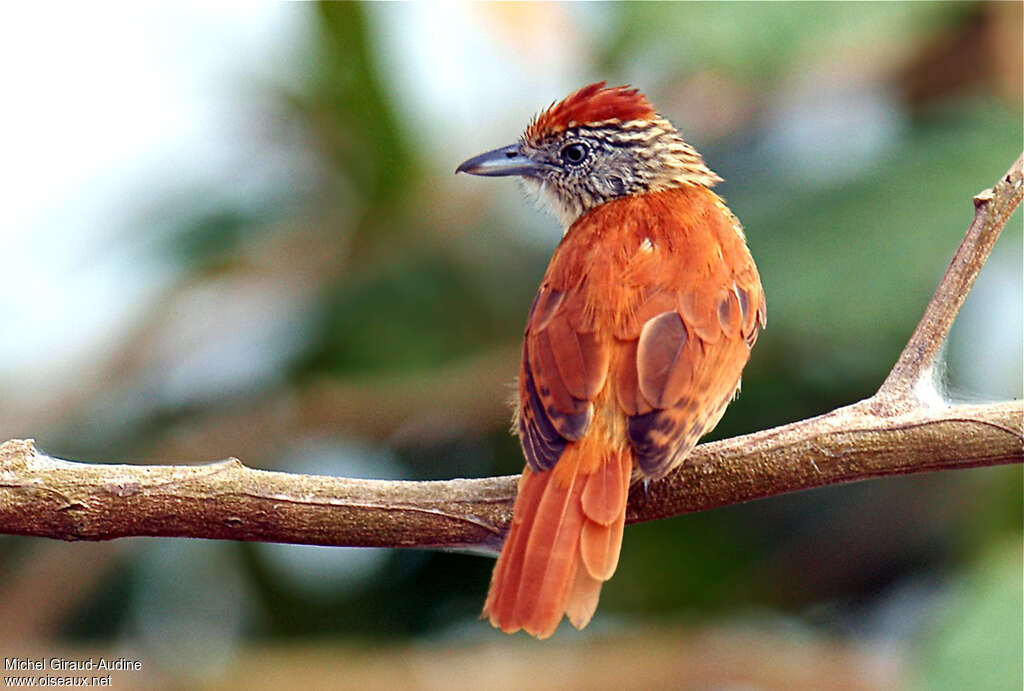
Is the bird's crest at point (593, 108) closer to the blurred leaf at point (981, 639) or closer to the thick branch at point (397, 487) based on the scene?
the thick branch at point (397, 487)

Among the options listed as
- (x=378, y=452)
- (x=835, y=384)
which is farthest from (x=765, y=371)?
(x=378, y=452)

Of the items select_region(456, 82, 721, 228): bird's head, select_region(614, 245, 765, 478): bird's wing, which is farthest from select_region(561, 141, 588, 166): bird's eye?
select_region(614, 245, 765, 478): bird's wing

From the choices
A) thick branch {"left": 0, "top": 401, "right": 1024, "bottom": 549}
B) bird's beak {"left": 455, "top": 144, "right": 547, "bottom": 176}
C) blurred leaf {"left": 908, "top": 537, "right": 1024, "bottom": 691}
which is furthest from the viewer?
bird's beak {"left": 455, "top": 144, "right": 547, "bottom": 176}

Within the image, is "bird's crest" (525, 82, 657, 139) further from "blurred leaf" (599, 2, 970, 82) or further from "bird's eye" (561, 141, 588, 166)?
"blurred leaf" (599, 2, 970, 82)

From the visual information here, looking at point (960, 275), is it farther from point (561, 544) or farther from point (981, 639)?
point (561, 544)

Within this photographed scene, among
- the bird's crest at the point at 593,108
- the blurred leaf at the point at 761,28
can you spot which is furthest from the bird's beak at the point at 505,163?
the blurred leaf at the point at 761,28

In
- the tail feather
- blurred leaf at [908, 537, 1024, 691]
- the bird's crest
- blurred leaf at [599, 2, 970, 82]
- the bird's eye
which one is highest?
blurred leaf at [599, 2, 970, 82]

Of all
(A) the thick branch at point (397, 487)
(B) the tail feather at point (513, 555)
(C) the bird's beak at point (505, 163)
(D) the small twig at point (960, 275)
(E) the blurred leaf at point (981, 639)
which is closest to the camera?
(A) the thick branch at point (397, 487)
